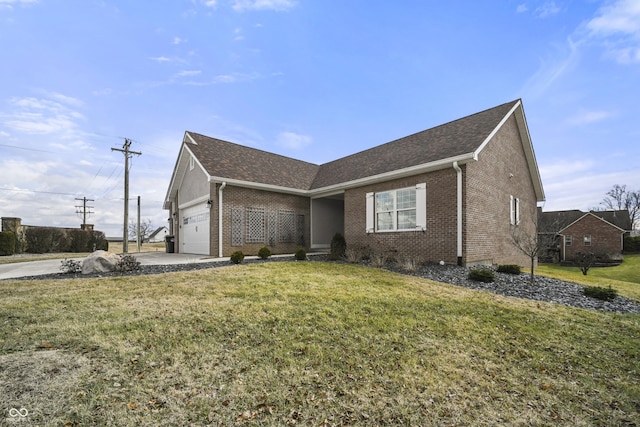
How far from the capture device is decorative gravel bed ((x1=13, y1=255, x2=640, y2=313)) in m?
6.52

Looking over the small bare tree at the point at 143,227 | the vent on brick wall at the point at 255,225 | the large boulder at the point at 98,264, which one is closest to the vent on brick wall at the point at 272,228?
the vent on brick wall at the point at 255,225

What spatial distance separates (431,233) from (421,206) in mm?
1062

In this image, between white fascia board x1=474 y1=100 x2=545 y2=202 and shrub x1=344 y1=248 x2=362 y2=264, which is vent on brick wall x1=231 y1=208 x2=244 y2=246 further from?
white fascia board x1=474 y1=100 x2=545 y2=202

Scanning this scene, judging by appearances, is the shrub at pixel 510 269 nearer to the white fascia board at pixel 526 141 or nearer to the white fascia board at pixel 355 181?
the white fascia board at pixel 355 181

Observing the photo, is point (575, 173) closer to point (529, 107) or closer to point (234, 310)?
point (529, 107)

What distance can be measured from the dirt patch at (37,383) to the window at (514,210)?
48.0 feet

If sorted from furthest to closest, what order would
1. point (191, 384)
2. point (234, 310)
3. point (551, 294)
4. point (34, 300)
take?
point (551, 294) < point (34, 300) < point (234, 310) < point (191, 384)

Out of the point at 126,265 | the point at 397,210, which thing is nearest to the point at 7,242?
the point at 126,265

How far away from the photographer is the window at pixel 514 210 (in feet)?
41.5

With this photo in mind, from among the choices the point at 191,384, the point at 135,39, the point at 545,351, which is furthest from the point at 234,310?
the point at 135,39

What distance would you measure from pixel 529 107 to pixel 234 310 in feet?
49.3

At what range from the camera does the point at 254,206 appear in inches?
533

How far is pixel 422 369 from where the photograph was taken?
3.28m

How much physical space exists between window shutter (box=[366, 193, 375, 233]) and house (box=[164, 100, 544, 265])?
44 mm
